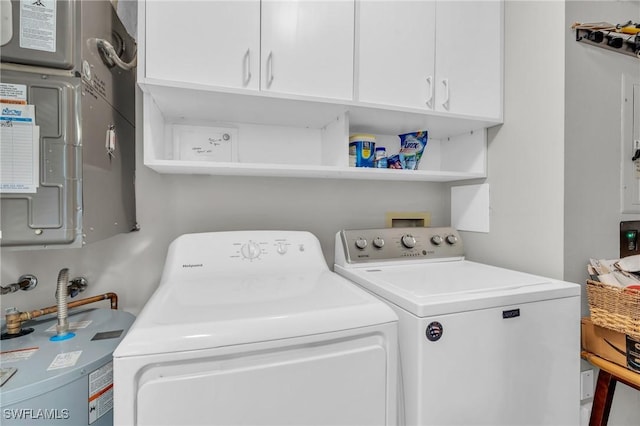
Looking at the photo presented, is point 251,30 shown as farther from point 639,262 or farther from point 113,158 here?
point 639,262

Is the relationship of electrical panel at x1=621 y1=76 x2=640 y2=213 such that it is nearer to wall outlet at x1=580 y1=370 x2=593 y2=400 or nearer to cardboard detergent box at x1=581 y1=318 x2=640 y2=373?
cardboard detergent box at x1=581 y1=318 x2=640 y2=373

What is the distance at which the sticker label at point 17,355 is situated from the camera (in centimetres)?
88

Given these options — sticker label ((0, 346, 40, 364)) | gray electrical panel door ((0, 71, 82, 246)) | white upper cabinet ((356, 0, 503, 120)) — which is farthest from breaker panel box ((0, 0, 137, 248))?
white upper cabinet ((356, 0, 503, 120))

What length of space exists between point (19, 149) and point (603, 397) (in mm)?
2217

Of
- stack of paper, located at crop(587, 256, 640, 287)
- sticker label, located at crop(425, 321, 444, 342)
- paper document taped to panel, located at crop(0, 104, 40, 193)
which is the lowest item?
sticker label, located at crop(425, 321, 444, 342)

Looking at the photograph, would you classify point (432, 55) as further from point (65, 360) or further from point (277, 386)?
point (65, 360)

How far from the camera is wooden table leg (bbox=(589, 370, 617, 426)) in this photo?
1.18 m

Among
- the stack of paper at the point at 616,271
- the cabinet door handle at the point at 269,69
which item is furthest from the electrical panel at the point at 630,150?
the cabinet door handle at the point at 269,69

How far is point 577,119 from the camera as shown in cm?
125

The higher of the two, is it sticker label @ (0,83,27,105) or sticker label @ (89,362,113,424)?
sticker label @ (0,83,27,105)

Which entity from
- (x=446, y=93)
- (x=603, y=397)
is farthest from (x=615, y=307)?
(x=446, y=93)

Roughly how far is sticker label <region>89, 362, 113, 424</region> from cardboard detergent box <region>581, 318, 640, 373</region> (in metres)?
1.76

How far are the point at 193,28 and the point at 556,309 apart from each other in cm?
166

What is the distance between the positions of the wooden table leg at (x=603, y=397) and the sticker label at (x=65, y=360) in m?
1.88
